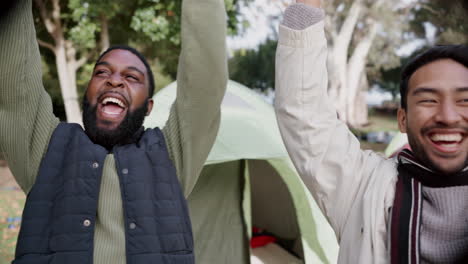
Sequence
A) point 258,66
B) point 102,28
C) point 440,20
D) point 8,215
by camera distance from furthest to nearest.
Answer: point 258,66 → point 440,20 → point 102,28 → point 8,215

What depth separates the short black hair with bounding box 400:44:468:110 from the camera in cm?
129

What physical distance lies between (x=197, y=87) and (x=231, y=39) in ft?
21.1

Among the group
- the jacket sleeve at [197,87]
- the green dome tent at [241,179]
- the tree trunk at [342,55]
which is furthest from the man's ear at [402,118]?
the tree trunk at [342,55]

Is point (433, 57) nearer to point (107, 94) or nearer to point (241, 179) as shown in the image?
point (107, 94)

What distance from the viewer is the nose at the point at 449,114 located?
1232 millimetres

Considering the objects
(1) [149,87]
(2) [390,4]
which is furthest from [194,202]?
(2) [390,4]

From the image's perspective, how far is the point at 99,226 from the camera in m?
1.46

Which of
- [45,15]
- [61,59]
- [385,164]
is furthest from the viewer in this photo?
[61,59]

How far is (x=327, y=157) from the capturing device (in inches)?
51.5

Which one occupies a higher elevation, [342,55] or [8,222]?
[342,55]

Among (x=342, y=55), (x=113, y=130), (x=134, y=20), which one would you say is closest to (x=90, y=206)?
(x=113, y=130)

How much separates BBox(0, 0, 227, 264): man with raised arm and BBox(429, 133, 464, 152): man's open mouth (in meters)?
0.73

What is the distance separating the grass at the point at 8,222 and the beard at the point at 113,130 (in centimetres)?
304

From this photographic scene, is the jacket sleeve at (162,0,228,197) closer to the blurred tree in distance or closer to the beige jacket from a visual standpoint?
the beige jacket
